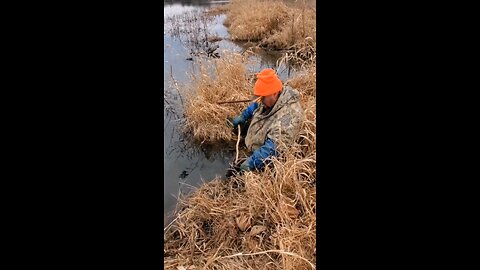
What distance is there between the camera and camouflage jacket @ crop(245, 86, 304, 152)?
3.76 meters

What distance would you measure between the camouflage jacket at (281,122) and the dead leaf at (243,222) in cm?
72

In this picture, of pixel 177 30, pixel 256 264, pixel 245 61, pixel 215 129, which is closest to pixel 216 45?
pixel 177 30

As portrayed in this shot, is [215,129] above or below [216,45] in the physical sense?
below

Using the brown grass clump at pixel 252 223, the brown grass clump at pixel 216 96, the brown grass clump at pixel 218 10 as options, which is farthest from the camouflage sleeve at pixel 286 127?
the brown grass clump at pixel 218 10

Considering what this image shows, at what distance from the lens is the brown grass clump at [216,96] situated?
5164 millimetres

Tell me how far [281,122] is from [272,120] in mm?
145

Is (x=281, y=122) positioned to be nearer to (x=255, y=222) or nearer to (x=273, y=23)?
(x=255, y=222)

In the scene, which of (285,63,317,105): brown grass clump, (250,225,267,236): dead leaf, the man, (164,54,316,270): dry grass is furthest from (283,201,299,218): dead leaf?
(285,63,317,105): brown grass clump

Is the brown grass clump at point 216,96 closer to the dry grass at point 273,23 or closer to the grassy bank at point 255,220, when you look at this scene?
the grassy bank at point 255,220

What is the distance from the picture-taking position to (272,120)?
3.98m
